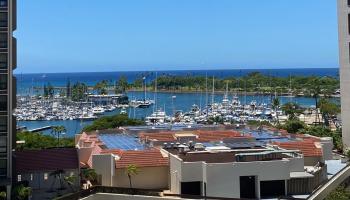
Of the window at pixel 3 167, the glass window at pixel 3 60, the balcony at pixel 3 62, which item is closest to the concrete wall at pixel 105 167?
the window at pixel 3 167

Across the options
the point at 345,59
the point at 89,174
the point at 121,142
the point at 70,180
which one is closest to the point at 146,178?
the point at 89,174

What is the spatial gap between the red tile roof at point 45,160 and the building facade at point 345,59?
29.4 m

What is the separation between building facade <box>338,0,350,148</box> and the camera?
50094mm

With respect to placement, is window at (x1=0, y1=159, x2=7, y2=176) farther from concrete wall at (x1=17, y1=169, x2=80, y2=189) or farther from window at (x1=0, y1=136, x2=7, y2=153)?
concrete wall at (x1=17, y1=169, x2=80, y2=189)

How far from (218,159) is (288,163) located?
5.34 meters

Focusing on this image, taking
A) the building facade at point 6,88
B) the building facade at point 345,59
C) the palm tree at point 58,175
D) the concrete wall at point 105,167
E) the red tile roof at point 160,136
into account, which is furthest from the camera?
the building facade at point 345,59

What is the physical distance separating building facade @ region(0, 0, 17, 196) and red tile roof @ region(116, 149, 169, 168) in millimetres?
8363

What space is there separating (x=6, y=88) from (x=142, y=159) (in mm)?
11934

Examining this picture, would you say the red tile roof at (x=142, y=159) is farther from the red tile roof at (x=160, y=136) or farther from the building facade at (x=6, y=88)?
the building facade at (x=6, y=88)

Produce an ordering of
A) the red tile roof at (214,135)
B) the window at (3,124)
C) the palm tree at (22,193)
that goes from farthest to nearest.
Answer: the red tile roof at (214,135), the window at (3,124), the palm tree at (22,193)

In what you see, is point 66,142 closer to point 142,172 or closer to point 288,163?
point 142,172

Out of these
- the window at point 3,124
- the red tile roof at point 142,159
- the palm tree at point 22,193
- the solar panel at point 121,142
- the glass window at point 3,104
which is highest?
the glass window at point 3,104

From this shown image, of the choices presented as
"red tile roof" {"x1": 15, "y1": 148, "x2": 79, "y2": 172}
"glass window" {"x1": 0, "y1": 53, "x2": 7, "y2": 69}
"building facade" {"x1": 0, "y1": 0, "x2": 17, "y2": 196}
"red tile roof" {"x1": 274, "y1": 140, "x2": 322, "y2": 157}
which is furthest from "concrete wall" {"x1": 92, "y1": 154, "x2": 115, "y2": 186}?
"red tile roof" {"x1": 274, "y1": 140, "x2": 322, "y2": 157}

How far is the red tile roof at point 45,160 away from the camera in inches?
1517
